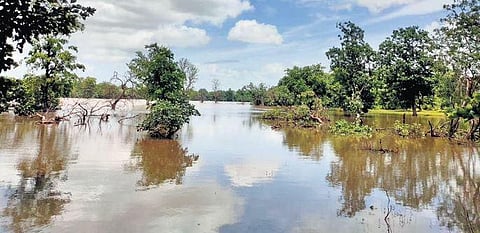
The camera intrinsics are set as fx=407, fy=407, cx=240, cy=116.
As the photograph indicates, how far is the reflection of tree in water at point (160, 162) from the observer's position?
1311cm

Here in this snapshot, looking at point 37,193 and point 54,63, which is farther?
point 54,63

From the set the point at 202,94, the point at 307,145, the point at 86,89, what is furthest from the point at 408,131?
the point at 202,94

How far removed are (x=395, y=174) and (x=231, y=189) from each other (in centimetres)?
649

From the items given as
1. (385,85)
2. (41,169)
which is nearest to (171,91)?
(41,169)

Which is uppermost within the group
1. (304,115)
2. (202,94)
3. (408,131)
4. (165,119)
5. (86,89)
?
(202,94)

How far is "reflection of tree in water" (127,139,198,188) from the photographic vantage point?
43.0 ft

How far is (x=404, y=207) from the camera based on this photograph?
33.9 feet

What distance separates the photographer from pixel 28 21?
6961 mm

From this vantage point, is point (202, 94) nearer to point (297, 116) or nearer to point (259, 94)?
point (259, 94)

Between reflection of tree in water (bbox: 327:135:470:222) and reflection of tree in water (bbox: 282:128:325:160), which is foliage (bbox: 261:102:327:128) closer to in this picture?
reflection of tree in water (bbox: 282:128:325:160)

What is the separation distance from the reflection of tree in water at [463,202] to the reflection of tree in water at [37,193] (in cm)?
874

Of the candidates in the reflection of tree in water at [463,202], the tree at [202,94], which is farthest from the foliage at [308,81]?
the tree at [202,94]

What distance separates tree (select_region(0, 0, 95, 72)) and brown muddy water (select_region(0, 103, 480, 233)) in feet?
11.4

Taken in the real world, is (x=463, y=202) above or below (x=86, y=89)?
below
